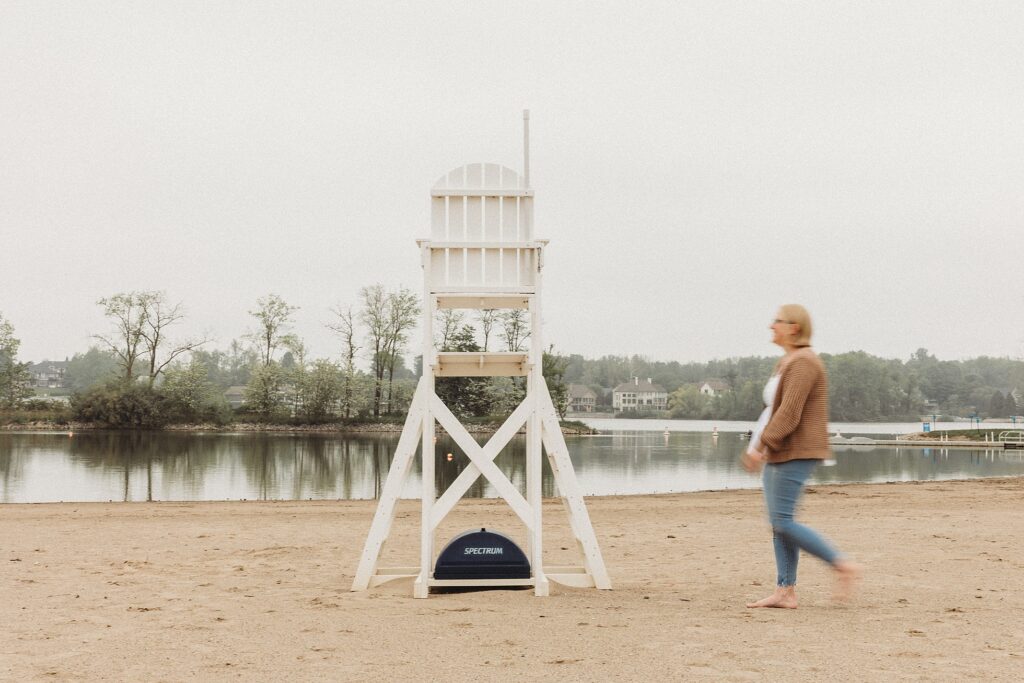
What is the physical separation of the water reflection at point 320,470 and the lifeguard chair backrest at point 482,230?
1120 centimetres

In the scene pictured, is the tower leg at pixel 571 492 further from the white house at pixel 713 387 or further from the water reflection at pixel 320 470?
the white house at pixel 713 387

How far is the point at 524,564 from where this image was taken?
562 cm

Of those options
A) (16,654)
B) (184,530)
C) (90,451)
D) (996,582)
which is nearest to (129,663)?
(16,654)

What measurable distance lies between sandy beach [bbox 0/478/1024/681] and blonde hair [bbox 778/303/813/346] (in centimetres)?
159

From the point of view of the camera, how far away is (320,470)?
25812 mm

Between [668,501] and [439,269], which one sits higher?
[439,269]

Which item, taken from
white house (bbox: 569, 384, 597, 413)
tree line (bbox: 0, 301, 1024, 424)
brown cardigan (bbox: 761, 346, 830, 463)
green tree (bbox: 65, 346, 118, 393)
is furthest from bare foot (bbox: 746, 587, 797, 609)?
Result: white house (bbox: 569, 384, 597, 413)

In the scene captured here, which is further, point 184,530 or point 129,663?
point 184,530

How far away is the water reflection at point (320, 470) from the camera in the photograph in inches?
750

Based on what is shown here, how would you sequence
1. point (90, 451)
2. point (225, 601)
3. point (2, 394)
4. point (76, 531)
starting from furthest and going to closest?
1. point (2, 394)
2. point (90, 451)
3. point (76, 531)
4. point (225, 601)

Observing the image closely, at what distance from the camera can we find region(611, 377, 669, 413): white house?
134m

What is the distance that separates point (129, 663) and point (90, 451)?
34.0 m

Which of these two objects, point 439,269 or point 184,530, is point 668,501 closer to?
point 184,530

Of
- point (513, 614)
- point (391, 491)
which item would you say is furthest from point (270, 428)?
point (513, 614)
